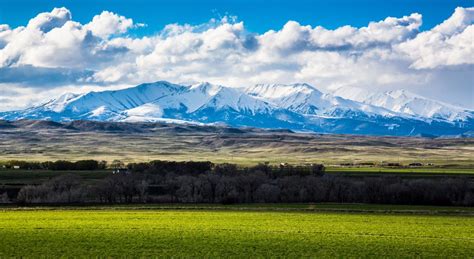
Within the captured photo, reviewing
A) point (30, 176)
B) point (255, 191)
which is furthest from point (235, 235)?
point (30, 176)

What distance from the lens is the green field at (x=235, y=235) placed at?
3878 cm

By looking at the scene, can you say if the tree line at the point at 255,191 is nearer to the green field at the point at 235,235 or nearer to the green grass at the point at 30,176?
the green grass at the point at 30,176

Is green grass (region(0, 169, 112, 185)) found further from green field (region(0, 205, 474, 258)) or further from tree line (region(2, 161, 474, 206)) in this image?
green field (region(0, 205, 474, 258))

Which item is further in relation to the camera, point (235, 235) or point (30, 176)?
point (30, 176)

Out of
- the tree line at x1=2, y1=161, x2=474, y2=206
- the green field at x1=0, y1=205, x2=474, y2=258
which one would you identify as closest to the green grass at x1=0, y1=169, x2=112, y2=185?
the tree line at x1=2, y1=161, x2=474, y2=206

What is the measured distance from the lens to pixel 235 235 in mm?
46938

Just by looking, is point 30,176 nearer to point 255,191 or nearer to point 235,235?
point 255,191

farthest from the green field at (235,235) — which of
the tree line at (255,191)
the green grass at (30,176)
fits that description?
the green grass at (30,176)

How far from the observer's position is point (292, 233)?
48.3 m

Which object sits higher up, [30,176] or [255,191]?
[30,176]

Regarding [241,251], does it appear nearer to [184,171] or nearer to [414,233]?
[414,233]

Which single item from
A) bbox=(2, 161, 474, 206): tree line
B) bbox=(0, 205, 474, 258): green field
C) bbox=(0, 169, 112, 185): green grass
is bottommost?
bbox=(0, 205, 474, 258): green field

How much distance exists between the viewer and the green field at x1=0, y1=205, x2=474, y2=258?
38.8m

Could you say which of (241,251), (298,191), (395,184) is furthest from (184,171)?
(241,251)
